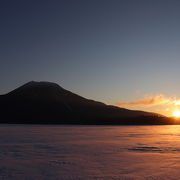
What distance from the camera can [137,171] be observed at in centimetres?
1229

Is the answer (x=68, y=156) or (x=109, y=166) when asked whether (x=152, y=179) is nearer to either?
(x=109, y=166)

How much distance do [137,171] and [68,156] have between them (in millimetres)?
5243

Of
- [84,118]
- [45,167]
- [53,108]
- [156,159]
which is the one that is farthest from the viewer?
[53,108]

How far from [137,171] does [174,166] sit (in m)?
2.25

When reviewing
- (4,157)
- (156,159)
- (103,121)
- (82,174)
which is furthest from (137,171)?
(103,121)

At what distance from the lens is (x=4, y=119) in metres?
166

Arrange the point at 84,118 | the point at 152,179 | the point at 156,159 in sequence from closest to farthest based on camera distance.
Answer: the point at 152,179 → the point at 156,159 → the point at 84,118

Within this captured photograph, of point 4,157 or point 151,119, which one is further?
point 151,119

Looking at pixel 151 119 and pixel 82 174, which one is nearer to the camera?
pixel 82 174

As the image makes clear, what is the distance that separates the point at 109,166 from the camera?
13.4 metres

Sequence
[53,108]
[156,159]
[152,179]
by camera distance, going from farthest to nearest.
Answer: [53,108], [156,159], [152,179]

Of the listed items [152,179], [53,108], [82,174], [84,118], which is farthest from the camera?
[53,108]

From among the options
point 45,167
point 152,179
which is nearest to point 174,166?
point 152,179

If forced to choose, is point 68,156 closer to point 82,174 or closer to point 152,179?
point 82,174
